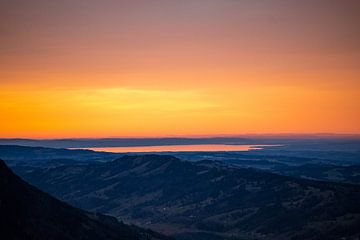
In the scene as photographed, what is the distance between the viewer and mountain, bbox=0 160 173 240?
8962 cm

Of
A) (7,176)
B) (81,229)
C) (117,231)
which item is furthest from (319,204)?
(7,176)

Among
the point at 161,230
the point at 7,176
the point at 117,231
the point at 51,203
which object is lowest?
the point at 161,230

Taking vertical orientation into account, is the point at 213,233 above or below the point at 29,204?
below

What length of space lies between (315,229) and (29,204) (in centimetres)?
9641

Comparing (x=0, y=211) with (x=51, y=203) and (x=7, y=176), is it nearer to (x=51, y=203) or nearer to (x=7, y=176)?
(x=7, y=176)

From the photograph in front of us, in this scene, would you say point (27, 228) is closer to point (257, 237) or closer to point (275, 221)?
point (257, 237)

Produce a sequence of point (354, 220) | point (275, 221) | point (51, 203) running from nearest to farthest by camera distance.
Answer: point (51, 203)
point (354, 220)
point (275, 221)

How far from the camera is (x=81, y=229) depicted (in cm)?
11131

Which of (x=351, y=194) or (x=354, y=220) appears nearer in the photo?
(x=354, y=220)

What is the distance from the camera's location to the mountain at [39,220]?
294ft

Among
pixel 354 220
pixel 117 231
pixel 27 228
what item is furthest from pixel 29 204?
pixel 354 220

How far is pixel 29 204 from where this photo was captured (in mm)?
108250

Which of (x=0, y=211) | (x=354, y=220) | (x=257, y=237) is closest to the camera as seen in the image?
(x=0, y=211)

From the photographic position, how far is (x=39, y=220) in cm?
10275
